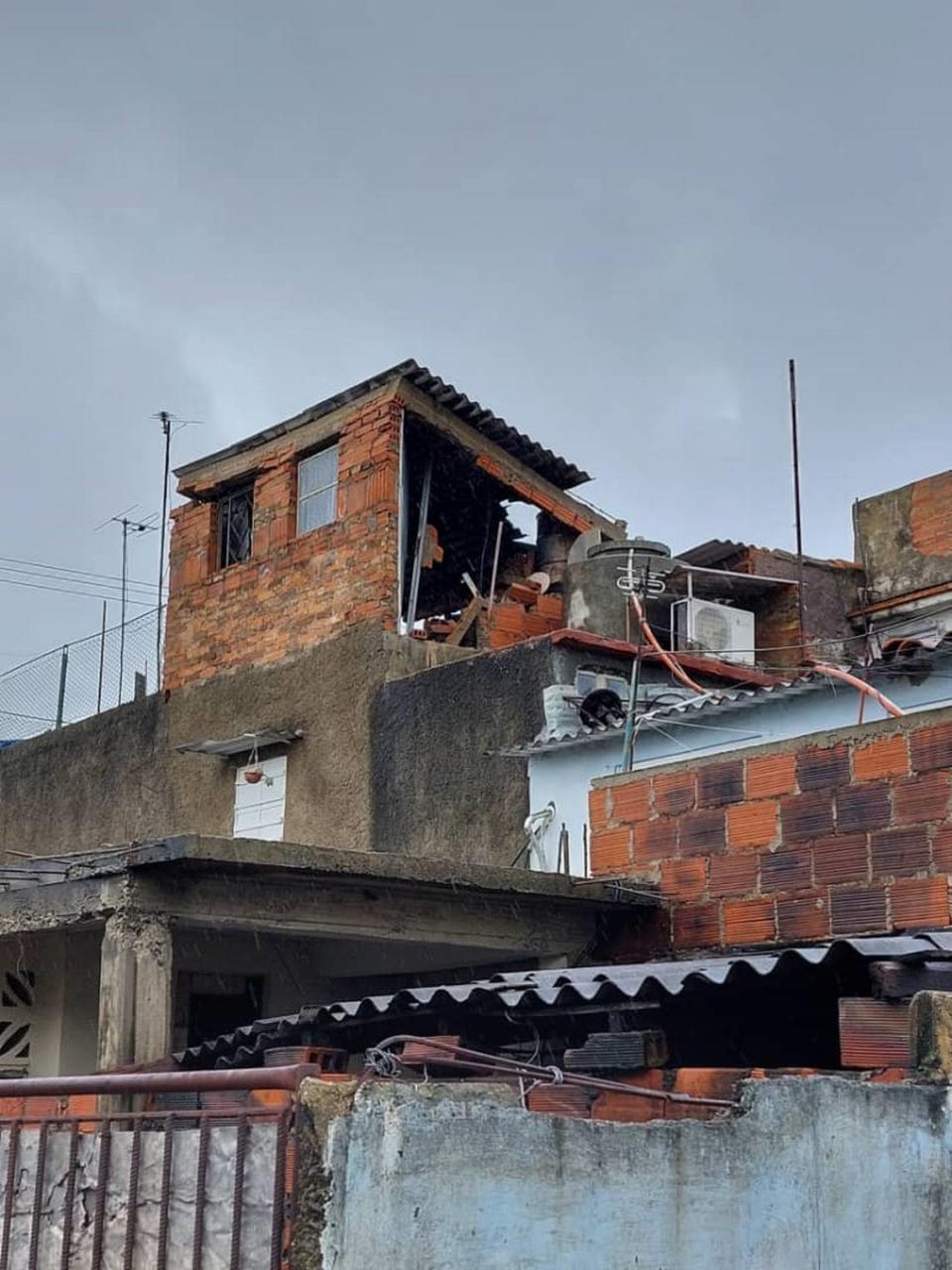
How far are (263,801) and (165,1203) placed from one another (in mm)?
10948

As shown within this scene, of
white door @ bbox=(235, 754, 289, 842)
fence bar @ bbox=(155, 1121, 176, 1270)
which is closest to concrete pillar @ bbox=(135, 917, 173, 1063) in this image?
fence bar @ bbox=(155, 1121, 176, 1270)

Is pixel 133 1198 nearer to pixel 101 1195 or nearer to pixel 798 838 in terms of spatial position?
pixel 101 1195

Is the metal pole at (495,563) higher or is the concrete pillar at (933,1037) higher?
the metal pole at (495,563)

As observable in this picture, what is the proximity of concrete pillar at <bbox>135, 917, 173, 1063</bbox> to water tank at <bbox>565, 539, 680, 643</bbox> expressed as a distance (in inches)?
293

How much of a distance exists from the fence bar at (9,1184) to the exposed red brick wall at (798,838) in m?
5.01

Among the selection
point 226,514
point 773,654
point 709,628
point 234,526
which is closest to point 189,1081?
point 709,628

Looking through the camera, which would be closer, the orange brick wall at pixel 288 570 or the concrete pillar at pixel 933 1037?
the concrete pillar at pixel 933 1037

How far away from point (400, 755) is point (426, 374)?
382cm

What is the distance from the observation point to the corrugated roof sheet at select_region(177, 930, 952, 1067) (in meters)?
6.14

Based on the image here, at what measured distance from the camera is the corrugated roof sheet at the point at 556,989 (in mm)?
6141

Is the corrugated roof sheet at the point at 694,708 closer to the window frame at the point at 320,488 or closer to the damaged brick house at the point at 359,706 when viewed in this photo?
the damaged brick house at the point at 359,706

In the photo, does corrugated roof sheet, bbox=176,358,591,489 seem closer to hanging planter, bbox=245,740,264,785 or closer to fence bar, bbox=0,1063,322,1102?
hanging planter, bbox=245,740,264,785

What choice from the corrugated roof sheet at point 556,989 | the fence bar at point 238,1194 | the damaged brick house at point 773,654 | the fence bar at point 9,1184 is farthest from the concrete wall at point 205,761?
the fence bar at point 238,1194

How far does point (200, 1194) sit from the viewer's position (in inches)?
171
